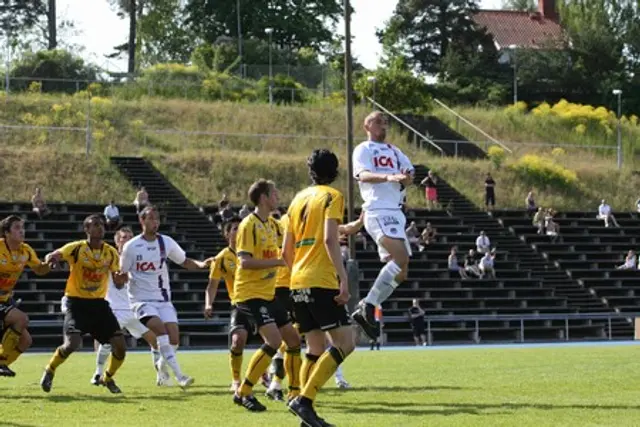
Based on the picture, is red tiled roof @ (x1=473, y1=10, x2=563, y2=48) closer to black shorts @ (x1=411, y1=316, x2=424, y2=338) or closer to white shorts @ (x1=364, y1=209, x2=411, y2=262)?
black shorts @ (x1=411, y1=316, x2=424, y2=338)

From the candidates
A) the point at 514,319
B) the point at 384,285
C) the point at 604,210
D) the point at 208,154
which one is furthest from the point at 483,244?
the point at 384,285

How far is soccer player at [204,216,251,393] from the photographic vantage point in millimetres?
15352

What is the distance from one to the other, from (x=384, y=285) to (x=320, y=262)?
2.99 meters

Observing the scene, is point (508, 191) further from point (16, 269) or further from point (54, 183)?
point (16, 269)

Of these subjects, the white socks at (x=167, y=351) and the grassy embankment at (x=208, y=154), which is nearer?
the white socks at (x=167, y=351)

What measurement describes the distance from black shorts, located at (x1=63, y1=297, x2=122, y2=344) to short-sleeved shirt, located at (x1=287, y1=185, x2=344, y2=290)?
5633 millimetres

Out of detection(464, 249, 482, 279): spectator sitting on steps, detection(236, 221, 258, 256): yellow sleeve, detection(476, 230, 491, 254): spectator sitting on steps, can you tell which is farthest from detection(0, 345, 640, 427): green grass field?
detection(476, 230, 491, 254): spectator sitting on steps

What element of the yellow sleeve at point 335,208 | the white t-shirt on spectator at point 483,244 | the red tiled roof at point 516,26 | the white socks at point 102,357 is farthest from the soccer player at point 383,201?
the red tiled roof at point 516,26

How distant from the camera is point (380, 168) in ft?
49.4

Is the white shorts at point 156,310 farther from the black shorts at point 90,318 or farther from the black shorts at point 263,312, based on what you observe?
the black shorts at point 263,312

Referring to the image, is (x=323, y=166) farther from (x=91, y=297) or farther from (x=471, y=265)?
(x=471, y=265)

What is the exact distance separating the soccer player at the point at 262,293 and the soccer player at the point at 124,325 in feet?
13.6

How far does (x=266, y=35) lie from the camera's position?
9006 cm

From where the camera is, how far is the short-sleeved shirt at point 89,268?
17.1 m
